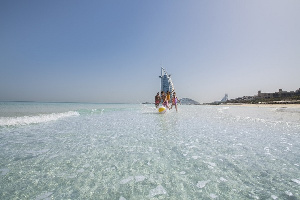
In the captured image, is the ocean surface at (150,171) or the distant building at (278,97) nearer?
the ocean surface at (150,171)

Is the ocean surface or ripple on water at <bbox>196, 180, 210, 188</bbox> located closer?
the ocean surface

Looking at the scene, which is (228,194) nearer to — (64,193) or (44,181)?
(64,193)

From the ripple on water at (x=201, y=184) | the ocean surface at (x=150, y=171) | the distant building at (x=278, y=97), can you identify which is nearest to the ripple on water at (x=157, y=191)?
the ocean surface at (x=150, y=171)

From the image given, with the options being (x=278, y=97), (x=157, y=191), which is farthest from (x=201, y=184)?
(x=278, y=97)

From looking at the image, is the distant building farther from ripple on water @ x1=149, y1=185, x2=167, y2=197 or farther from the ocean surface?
ripple on water @ x1=149, y1=185, x2=167, y2=197

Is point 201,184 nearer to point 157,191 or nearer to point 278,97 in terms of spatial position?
point 157,191

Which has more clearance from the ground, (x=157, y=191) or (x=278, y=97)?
(x=278, y=97)

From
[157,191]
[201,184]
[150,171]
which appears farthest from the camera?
[150,171]

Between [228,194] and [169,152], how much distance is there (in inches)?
97.6

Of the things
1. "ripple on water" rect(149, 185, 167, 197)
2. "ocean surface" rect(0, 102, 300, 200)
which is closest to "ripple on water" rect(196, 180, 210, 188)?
"ocean surface" rect(0, 102, 300, 200)

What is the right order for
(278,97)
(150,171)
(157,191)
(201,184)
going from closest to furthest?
1. (157,191)
2. (201,184)
3. (150,171)
4. (278,97)

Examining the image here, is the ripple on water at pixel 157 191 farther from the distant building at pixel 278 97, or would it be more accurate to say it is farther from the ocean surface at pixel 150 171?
the distant building at pixel 278 97

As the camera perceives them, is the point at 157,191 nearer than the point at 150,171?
Yes

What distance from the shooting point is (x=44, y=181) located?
333cm
